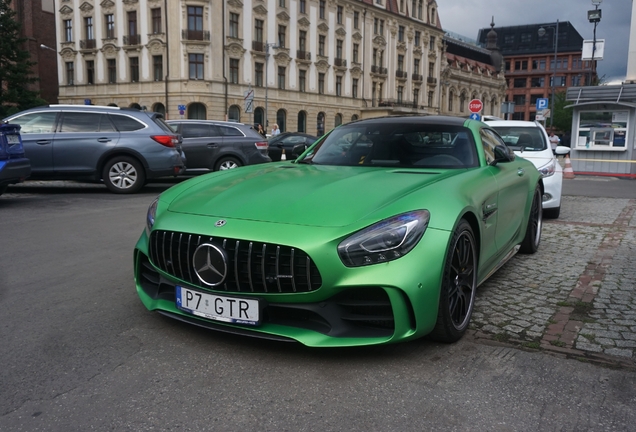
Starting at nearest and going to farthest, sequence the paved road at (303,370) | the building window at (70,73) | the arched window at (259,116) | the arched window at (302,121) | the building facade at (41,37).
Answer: the paved road at (303,370) → the arched window at (259,116) → the building window at (70,73) → the building facade at (41,37) → the arched window at (302,121)

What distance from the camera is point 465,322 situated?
11.6 ft

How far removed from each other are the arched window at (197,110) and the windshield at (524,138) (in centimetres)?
3873

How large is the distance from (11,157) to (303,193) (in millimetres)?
7311

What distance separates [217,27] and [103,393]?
156 feet

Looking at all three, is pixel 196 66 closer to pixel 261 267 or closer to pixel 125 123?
pixel 125 123

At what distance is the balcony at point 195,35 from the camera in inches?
1806

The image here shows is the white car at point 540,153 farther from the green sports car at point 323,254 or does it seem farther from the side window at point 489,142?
the green sports car at point 323,254

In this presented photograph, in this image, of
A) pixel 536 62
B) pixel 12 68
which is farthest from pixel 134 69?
pixel 536 62

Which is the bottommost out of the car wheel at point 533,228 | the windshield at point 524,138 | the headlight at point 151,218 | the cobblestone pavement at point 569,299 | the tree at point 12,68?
the cobblestone pavement at point 569,299

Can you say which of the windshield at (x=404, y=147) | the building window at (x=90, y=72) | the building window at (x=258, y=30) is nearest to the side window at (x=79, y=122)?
the windshield at (x=404, y=147)

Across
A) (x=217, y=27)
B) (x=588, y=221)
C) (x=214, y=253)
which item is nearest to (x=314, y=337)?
(x=214, y=253)

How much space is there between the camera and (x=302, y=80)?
55.2m

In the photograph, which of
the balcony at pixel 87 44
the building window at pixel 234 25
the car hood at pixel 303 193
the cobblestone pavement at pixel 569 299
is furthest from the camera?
the balcony at pixel 87 44

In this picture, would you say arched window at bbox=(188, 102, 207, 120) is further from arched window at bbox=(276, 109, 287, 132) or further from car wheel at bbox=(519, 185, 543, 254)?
car wheel at bbox=(519, 185, 543, 254)
